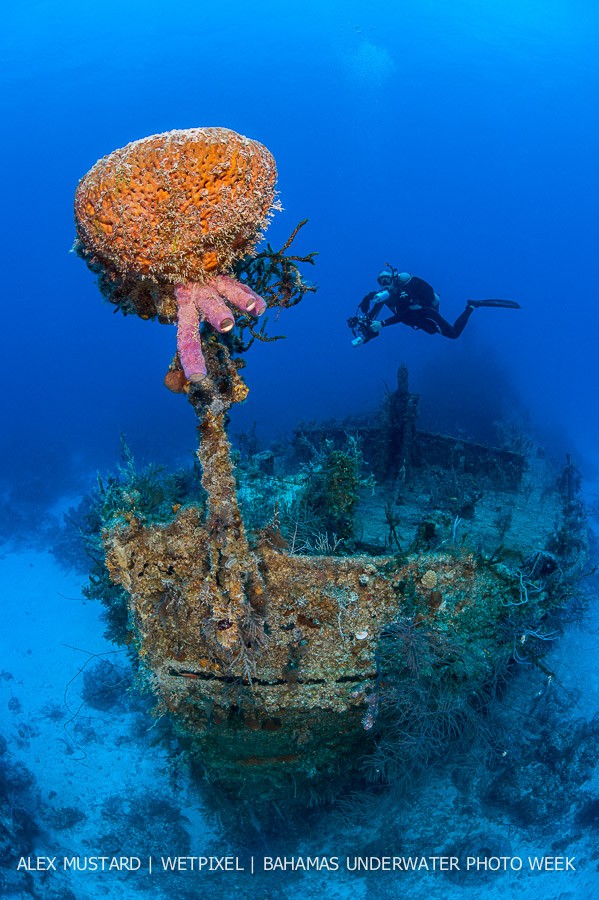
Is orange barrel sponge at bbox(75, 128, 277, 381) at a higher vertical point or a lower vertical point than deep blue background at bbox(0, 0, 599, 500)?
lower

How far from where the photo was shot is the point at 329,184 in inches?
3674

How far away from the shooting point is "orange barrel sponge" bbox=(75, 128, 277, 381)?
8.71 feet

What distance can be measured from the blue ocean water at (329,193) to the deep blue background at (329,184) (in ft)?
1.23

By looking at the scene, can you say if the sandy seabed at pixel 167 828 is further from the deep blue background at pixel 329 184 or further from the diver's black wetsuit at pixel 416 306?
the deep blue background at pixel 329 184

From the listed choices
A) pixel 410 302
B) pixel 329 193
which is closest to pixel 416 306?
pixel 410 302

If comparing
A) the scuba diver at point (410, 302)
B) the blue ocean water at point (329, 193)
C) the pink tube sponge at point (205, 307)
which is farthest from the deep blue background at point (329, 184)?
the pink tube sponge at point (205, 307)

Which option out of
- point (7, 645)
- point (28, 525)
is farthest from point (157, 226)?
point (28, 525)

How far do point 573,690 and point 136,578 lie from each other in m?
A: 8.01

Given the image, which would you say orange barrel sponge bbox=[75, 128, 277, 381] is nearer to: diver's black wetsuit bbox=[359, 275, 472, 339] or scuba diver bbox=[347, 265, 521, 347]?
scuba diver bbox=[347, 265, 521, 347]

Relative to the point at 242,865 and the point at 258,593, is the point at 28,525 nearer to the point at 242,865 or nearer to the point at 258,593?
the point at 242,865

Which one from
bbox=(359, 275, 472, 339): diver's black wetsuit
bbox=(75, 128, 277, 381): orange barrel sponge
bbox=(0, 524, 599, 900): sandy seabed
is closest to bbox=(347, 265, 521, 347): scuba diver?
bbox=(359, 275, 472, 339): diver's black wetsuit

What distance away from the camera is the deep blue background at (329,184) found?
37875mm

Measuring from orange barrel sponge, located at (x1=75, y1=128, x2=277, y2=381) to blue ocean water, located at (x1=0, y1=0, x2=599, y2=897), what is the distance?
2070cm

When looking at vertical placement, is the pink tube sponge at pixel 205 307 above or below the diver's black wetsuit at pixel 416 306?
below
